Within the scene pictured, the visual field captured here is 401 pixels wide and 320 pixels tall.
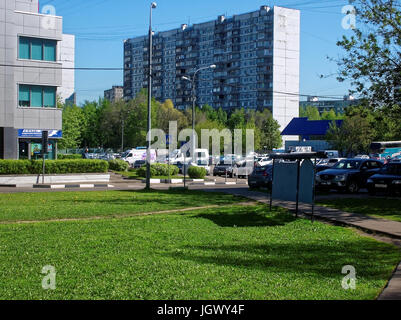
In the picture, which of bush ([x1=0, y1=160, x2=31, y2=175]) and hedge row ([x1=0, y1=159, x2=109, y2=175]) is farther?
hedge row ([x1=0, y1=159, x2=109, y2=175])

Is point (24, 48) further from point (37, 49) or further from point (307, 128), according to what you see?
point (307, 128)

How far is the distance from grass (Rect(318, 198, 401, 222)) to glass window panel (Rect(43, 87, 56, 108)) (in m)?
23.4

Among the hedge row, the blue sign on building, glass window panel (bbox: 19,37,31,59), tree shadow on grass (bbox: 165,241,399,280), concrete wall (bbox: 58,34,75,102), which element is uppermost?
concrete wall (bbox: 58,34,75,102)

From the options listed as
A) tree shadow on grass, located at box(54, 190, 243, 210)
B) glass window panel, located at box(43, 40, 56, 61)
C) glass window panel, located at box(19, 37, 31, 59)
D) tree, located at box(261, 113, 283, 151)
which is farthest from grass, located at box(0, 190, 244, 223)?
tree, located at box(261, 113, 283, 151)

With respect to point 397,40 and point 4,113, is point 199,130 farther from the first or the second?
point 397,40

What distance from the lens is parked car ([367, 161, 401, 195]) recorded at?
72.9ft

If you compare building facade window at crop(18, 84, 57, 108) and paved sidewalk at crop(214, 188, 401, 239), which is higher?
building facade window at crop(18, 84, 57, 108)

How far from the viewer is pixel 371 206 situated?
17828 millimetres

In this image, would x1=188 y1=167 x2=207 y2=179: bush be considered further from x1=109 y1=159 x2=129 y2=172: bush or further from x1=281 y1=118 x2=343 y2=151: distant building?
x1=281 y1=118 x2=343 y2=151: distant building

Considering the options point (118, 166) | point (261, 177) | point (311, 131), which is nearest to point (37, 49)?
point (118, 166)

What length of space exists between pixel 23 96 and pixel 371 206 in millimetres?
26142

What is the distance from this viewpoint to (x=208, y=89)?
123062 millimetres

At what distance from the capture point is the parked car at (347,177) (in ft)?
81.0

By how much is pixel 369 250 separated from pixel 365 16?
1339cm
